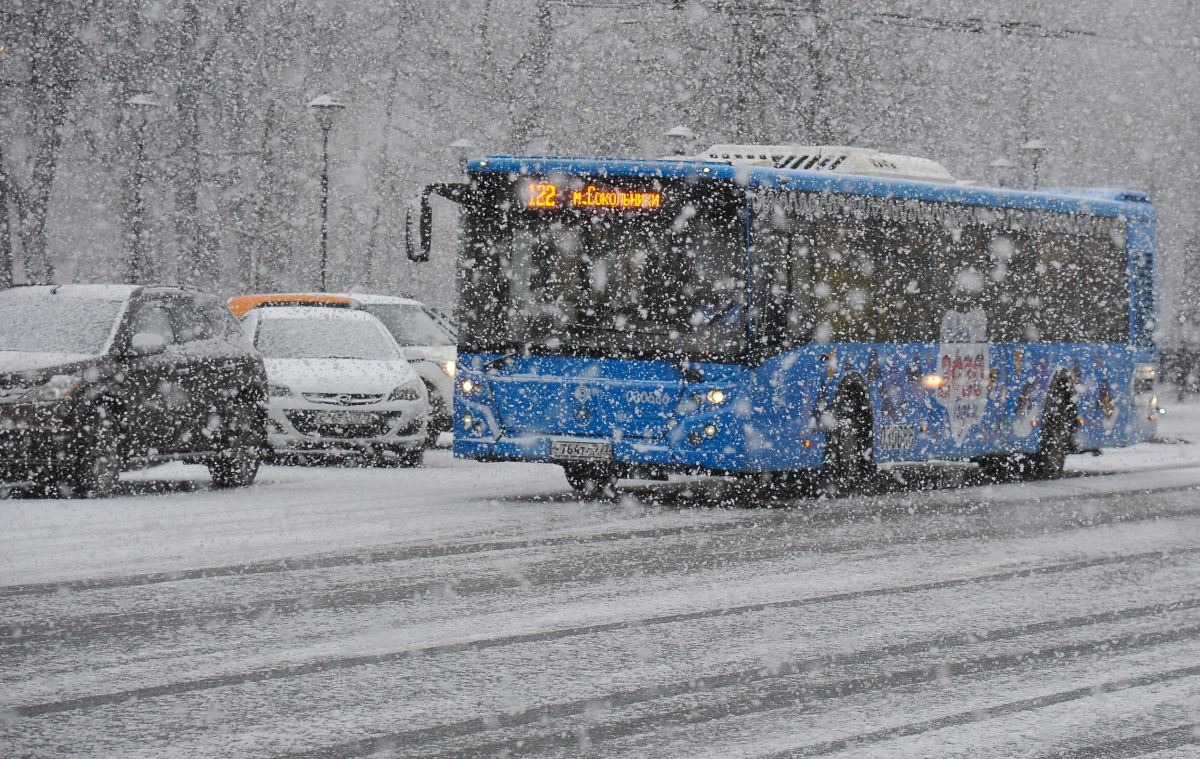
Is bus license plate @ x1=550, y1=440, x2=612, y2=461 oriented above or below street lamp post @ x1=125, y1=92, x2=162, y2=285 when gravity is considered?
below

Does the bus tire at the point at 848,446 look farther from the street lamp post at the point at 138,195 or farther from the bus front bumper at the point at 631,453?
the street lamp post at the point at 138,195

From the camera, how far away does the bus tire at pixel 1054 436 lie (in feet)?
72.7

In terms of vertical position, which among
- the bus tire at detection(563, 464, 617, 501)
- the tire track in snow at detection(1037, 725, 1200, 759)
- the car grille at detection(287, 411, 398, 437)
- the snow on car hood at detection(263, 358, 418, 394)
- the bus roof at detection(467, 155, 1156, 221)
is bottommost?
the bus tire at detection(563, 464, 617, 501)

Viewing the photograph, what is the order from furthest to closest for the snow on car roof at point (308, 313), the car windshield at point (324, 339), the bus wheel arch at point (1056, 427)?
the snow on car roof at point (308, 313)
the car windshield at point (324, 339)
the bus wheel arch at point (1056, 427)

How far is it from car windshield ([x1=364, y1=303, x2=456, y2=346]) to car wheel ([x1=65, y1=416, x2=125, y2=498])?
8.37 m

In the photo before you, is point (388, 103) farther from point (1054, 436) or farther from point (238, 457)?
point (238, 457)

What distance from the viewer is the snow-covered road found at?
748 cm

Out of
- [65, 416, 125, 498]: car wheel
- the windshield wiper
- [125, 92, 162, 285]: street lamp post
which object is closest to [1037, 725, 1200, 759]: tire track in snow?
the windshield wiper

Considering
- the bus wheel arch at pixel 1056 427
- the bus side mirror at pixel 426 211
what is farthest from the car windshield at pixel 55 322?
the bus wheel arch at pixel 1056 427

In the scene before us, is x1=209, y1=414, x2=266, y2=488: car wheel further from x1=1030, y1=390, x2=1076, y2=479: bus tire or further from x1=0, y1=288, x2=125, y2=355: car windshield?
x1=1030, y1=390, x2=1076, y2=479: bus tire

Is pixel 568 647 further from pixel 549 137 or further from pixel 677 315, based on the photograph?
pixel 549 137

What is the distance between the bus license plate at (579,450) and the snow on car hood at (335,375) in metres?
4.66

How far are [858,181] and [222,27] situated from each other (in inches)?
1120

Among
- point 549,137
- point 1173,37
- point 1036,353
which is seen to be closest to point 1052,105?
point 1173,37
